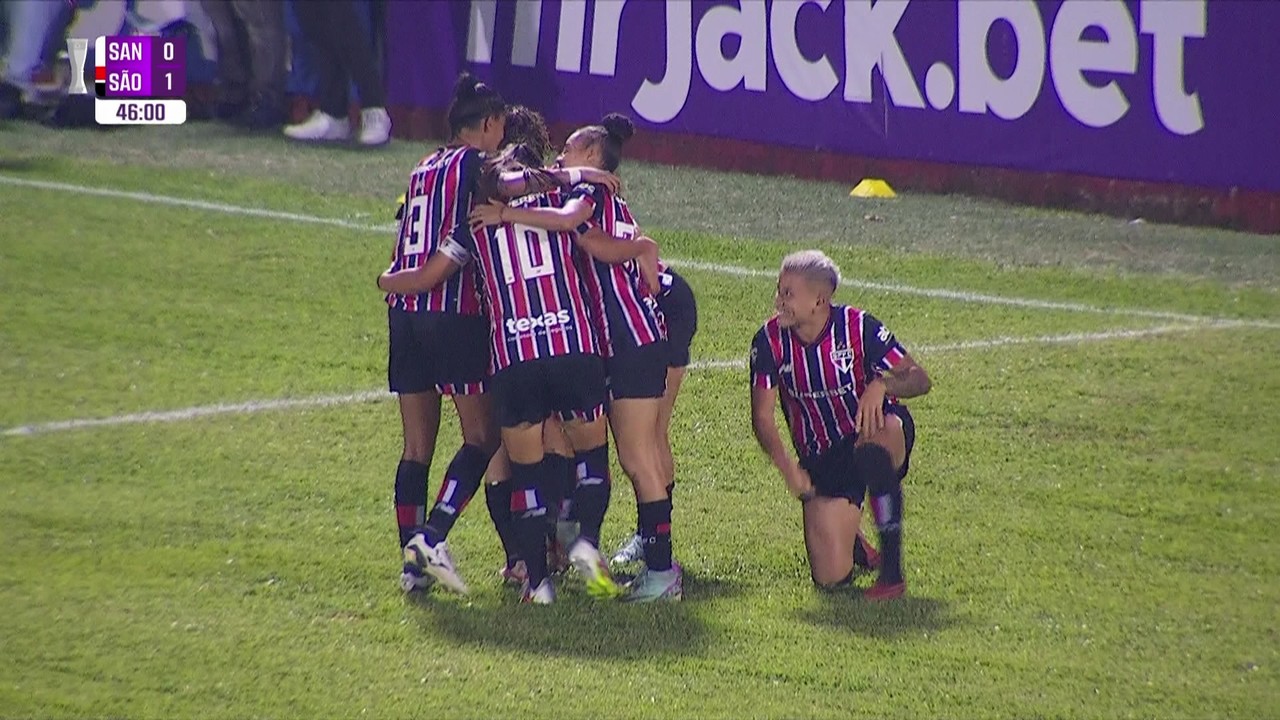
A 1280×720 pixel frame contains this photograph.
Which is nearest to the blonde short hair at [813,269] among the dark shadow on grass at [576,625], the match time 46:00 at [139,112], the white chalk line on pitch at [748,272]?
the dark shadow on grass at [576,625]

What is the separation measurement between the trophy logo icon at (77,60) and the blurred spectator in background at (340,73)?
1.91m

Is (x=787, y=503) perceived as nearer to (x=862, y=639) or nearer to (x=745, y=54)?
(x=862, y=639)

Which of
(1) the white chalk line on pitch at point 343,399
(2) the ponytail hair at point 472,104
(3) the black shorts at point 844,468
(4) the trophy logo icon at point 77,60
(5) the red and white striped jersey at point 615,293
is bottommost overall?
(1) the white chalk line on pitch at point 343,399

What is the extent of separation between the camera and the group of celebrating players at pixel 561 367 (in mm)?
6004

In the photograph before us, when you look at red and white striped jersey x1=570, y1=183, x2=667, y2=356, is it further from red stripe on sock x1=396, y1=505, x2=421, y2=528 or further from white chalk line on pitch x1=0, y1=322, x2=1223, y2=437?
white chalk line on pitch x1=0, y1=322, x2=1223, y2=437

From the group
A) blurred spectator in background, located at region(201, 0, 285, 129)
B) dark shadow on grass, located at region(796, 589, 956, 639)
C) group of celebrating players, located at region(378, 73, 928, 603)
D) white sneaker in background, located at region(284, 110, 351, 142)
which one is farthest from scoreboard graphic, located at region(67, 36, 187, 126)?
dark shadow on grass, located at region(796, 589, 956, 639)

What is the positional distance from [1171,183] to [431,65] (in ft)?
19.4

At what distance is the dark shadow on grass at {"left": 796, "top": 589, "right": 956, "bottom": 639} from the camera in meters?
5.95

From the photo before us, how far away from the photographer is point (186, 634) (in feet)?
19.1

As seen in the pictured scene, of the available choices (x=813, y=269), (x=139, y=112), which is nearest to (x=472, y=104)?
(x=813, y=269)

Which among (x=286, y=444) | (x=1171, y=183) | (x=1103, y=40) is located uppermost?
(x=1103, y=40)

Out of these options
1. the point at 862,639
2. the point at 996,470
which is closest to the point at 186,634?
the point at 862,639

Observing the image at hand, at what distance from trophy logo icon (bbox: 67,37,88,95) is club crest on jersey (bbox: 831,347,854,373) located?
10.6 metres

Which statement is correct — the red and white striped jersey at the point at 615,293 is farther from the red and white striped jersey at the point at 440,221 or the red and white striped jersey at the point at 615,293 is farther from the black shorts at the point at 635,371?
the red and white striped jersey at the point at 440,221
